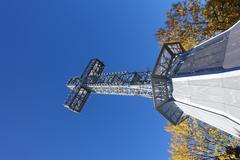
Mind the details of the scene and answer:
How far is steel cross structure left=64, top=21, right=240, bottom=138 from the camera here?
890cm

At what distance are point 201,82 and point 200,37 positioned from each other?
42.1 feet

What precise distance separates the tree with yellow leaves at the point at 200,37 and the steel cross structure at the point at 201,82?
17.3 ft

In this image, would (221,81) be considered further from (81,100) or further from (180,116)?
(81,100)

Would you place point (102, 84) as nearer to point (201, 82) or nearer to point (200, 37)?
point (200, 37)

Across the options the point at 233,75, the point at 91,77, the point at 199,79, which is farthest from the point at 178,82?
the point at 91,77

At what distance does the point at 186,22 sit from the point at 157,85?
9.22 m

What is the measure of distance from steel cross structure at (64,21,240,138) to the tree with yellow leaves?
527 cm

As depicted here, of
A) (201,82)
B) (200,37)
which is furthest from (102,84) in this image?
(201,82)

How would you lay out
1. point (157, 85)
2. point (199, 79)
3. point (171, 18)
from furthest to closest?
point (171, 18), point (157, 85), point (199, 79)

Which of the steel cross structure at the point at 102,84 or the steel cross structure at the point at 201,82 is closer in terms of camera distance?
the steel cross structure at the point at 201,82

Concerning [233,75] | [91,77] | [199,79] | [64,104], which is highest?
[91,77]

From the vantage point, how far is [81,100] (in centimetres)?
4247

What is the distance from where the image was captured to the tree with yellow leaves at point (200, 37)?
21.6 m

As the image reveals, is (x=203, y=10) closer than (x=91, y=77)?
Yes
